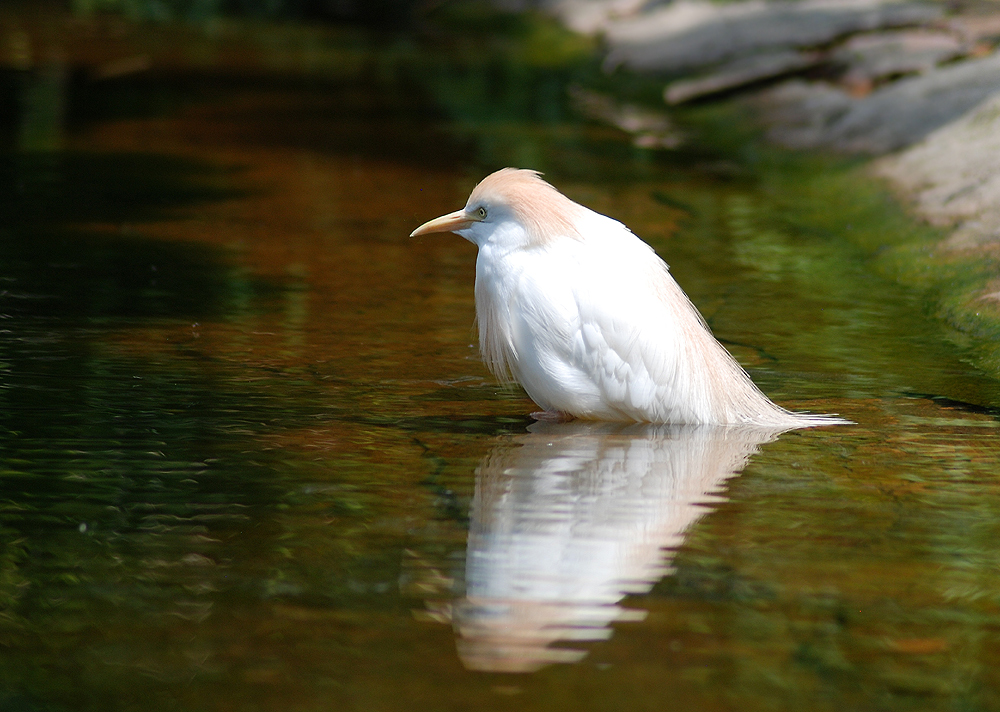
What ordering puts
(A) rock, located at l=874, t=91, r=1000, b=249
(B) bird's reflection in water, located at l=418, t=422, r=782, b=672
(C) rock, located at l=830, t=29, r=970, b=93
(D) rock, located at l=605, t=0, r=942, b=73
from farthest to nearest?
(D) rock, located at l=605, t=0, r=942, b=73, (C) rock, located at l=830, t=29, r=970, b=93, (A) rock, located at l=874, t=91, r=1000, b=249, (B) bird's reflection in water, located at l=418, t=422, r=782, b=672

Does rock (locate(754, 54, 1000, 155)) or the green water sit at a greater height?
rock (locate(754, 54, 1000, 155))

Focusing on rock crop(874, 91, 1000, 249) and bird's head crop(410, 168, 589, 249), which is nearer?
bird's head crop(410, 168, 589, 249)

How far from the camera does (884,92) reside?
37.2 ft

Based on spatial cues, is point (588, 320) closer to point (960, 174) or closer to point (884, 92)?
point (960, 174)

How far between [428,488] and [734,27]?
12357 millimetres

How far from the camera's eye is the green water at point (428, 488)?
10.4 ft

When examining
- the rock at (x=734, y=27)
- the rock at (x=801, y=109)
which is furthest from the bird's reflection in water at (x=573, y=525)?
the rock at (x=734, y=27)

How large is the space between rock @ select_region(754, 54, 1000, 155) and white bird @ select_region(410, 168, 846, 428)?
5793 mm

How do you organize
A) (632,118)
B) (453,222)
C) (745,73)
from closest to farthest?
(453,222) < (745,73) < (632,118)

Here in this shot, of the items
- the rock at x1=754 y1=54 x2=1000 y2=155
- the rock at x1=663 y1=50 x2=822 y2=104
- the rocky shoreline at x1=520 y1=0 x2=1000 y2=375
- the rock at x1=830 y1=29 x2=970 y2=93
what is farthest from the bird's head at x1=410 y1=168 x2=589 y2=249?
the rock at x1=663 y1=50 x2=822 y2=104

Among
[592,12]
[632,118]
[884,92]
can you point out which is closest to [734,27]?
[632,118]

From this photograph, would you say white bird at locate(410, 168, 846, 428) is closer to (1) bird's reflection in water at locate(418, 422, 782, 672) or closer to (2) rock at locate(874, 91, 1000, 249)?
(1) bird's reflection in water at locate(418, 422, 782, 672)

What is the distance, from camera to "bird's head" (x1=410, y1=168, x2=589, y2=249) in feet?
15.7

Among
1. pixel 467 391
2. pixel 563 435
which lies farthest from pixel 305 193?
pixel 563 435
